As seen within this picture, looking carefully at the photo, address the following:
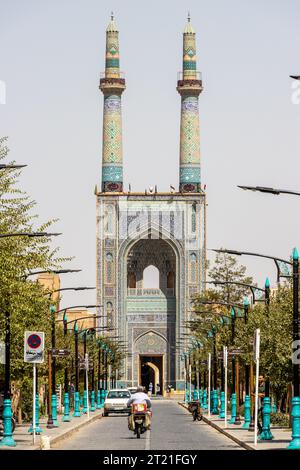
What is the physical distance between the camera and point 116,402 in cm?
7056

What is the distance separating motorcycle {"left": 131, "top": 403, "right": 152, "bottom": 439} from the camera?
137 ft

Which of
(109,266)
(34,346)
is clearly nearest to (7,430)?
(34,346)

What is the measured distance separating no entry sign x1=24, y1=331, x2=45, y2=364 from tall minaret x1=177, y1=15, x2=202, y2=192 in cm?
8847

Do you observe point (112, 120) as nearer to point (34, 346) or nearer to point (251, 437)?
point (251, 437)

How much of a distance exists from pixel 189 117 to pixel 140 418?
81497 mm

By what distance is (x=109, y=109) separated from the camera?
123 meters

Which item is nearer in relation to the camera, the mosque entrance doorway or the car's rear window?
the car's rear window

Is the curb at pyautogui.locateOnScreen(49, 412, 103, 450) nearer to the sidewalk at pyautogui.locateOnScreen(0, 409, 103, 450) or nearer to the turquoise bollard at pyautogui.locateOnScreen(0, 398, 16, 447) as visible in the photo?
the sidewalk at pyautogui.locateOnScreen(0, 409, 103, 450)

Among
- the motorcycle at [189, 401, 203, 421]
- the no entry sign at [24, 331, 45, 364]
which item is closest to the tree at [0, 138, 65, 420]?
the no entry sign at [24, 331, 45, 364]

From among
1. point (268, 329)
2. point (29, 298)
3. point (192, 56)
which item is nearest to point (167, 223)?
point (192, 56)

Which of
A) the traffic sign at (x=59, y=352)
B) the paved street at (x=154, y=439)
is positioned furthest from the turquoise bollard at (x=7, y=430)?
the traffic sign at (x=59, y=352)

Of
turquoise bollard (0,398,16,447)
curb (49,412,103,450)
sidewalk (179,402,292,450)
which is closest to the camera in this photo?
sidewalk (179,402,292,450)
